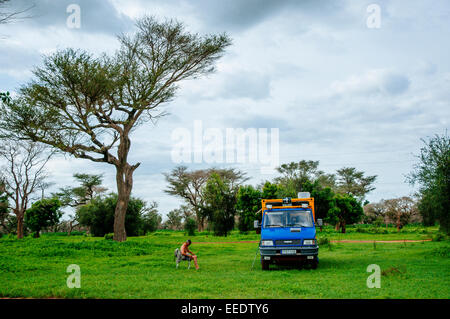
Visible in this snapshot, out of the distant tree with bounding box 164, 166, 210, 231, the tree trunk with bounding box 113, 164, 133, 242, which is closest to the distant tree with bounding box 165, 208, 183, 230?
the distant tree with bounding box 164, 166, 210, 231

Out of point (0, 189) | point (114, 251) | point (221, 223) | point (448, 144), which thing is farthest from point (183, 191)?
point (448, 144)

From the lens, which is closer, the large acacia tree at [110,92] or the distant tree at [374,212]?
the large acacia tree at [110,92]

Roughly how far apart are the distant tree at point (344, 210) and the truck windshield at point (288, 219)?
1212 inches

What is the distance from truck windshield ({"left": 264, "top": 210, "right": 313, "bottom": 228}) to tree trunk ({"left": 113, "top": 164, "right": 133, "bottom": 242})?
47.8ft

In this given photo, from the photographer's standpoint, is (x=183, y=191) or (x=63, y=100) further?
(x=183, y=191)

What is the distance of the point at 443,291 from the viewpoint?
8.38m

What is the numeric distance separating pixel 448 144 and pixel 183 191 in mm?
48986

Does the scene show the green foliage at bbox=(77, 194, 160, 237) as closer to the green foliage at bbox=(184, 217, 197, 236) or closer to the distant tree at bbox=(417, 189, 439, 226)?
the green foliage at bbox=(184, 217, 197, 236)

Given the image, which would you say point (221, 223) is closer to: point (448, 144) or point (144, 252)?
point (144, 252)

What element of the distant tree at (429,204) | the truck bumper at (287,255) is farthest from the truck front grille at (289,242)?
the distant tree at (429,204)

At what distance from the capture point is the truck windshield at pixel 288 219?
45.8 ft

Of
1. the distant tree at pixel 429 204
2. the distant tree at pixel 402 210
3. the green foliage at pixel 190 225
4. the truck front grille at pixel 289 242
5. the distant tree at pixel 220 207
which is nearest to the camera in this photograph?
the truck front grille at pixel 289 242

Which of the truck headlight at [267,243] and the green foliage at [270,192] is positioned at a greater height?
the green foliage at [270,192]

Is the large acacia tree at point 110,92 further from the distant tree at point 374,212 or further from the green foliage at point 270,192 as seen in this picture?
the distant tree at point 374,212
